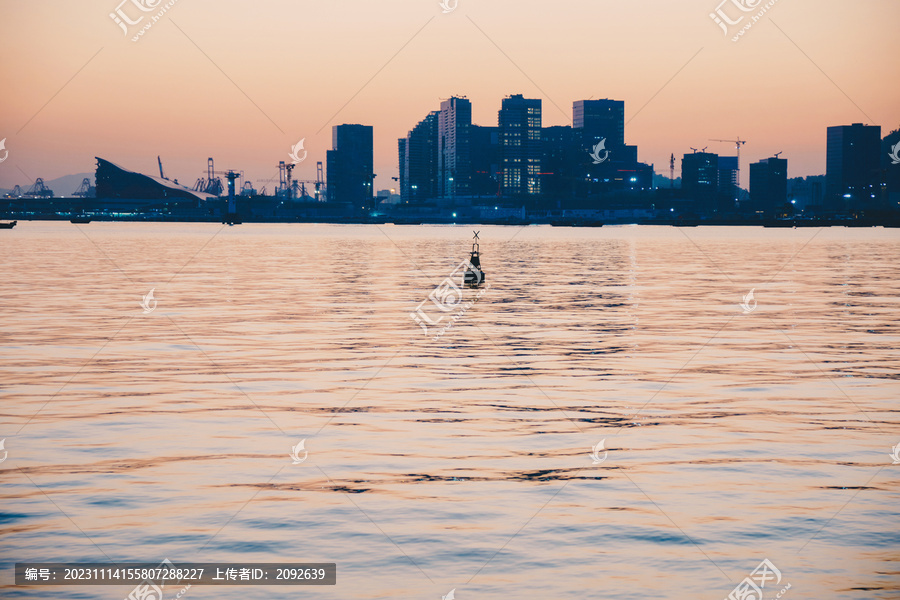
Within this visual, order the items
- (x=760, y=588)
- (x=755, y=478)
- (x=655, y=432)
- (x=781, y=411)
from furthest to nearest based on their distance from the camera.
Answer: (x=781, y=411), (x=655, y=432), (x=755, y=478), (x=760, y=588)

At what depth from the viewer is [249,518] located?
15805mm

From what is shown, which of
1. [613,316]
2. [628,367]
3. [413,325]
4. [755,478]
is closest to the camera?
[755,478]

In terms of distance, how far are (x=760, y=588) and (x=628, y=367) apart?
Result: 19612mm

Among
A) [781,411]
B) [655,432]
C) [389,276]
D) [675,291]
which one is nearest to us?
[655,432]

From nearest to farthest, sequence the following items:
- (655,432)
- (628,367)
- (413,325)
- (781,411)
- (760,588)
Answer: (760,588) → (655,432) → (781,411) → (628,367) → (413,325)

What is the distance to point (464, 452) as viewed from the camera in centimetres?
2050

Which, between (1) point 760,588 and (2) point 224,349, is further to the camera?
(2) point 224,349

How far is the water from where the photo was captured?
554 inches

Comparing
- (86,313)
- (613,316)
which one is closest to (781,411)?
(613,316)

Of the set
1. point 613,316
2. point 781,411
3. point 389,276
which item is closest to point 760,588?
point 781,411

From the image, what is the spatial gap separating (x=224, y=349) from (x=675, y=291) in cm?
4042

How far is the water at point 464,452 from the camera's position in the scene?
1407cm

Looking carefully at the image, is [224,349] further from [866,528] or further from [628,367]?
[866,528]

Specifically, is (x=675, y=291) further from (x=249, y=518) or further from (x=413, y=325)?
(x=249, y=518)
